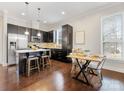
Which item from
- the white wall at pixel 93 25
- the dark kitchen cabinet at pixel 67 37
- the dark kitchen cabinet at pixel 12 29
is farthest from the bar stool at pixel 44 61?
the dark kitchen cabinet at pixel 12 29

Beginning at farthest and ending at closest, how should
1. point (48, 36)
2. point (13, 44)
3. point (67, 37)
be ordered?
point (48, 36) < point (67, 37) < point (13, 44)

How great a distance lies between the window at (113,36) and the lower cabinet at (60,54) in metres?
2.26

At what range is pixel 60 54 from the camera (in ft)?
22.2

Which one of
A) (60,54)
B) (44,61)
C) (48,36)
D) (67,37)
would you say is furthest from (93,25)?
(48,36)

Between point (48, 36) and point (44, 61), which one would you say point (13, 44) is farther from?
point (48, 36)

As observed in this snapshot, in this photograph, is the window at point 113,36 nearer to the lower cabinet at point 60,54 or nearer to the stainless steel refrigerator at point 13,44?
the lower cabinet at point 60,54

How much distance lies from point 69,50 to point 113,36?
8.72 feet

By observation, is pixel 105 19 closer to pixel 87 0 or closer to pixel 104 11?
pixel 104 11

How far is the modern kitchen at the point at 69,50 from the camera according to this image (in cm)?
313

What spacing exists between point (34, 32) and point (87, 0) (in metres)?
4.46

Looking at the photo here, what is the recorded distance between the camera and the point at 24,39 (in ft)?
19.7

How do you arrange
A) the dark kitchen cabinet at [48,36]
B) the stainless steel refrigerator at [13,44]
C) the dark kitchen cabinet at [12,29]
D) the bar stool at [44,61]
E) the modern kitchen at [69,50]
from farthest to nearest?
the dark kitchen cabinet at [48,36] < the dark kitchen cabinet at [12,29] < the stainless steel refrigerator at [13,44] < the bar stool at [44,61] < the modern kitchen at [69,50]

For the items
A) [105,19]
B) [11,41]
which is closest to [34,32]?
[11,41]

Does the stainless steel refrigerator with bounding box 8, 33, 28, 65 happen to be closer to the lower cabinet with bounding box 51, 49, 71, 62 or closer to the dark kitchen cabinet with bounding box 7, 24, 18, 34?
the dark kitchen cabinet with bounding box 7, 24, 18, 34
